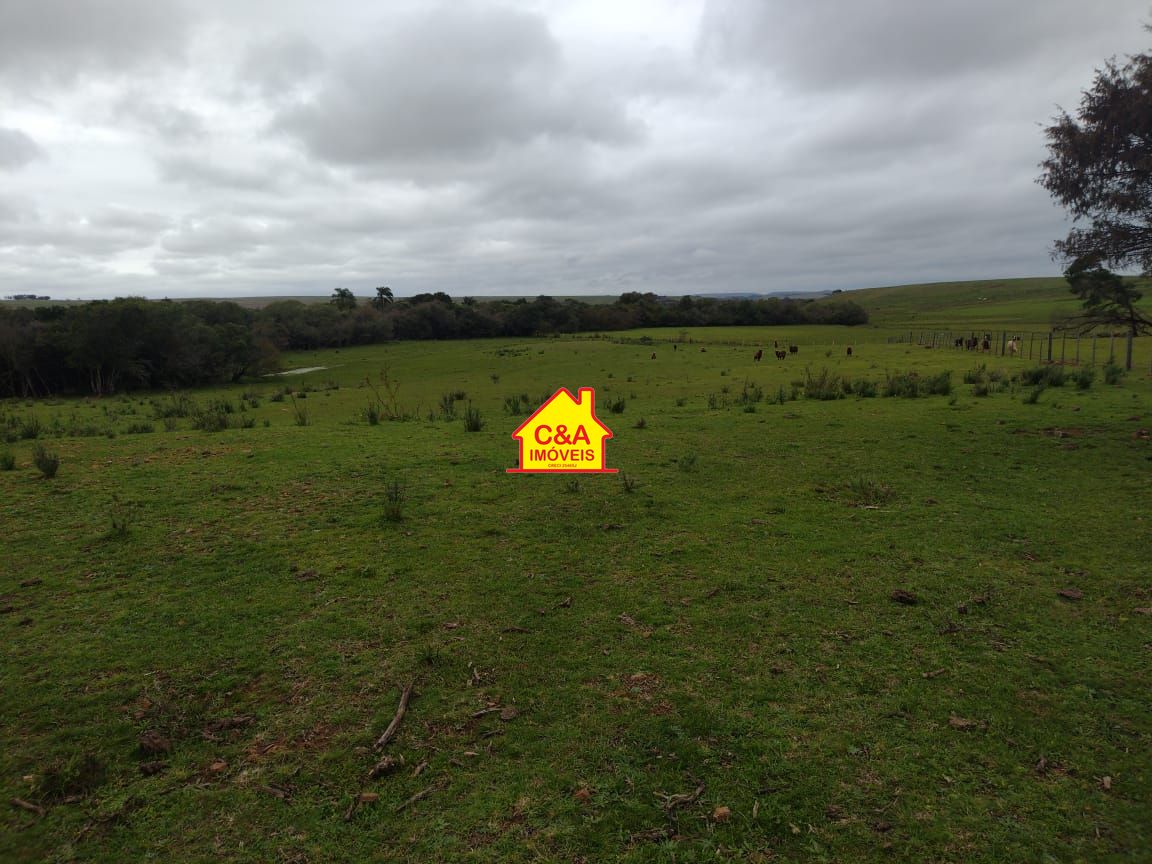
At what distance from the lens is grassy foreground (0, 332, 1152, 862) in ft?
9.78

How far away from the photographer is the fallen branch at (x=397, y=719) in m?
3.54

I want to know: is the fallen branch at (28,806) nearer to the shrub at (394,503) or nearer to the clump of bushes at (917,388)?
the shrub at (394,503)

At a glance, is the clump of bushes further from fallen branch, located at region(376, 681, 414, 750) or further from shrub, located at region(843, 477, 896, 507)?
fallen branch, located at region(376, 681, 414, 750)

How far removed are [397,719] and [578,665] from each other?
1289mm

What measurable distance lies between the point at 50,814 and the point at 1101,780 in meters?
5.49

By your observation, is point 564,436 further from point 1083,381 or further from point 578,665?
point 1083,381

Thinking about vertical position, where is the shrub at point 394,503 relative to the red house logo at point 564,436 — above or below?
below

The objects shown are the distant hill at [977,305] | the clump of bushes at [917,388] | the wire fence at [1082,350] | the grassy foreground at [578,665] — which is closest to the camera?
the grassy foreground at [578,665]

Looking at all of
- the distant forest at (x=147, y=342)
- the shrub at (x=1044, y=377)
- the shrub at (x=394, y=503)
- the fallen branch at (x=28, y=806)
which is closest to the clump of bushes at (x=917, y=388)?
the shrub at (x=1044, y=377)

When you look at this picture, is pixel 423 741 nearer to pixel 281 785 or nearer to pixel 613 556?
pixel 281 785

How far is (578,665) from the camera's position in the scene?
4324 mm

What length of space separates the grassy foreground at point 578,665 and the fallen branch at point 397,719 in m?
0.05

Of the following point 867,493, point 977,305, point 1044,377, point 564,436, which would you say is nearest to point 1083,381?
point 1044,377

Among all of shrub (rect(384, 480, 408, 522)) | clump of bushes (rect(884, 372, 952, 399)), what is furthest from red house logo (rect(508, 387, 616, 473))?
clump of bushes (rect(884, 372, 952, 399))
